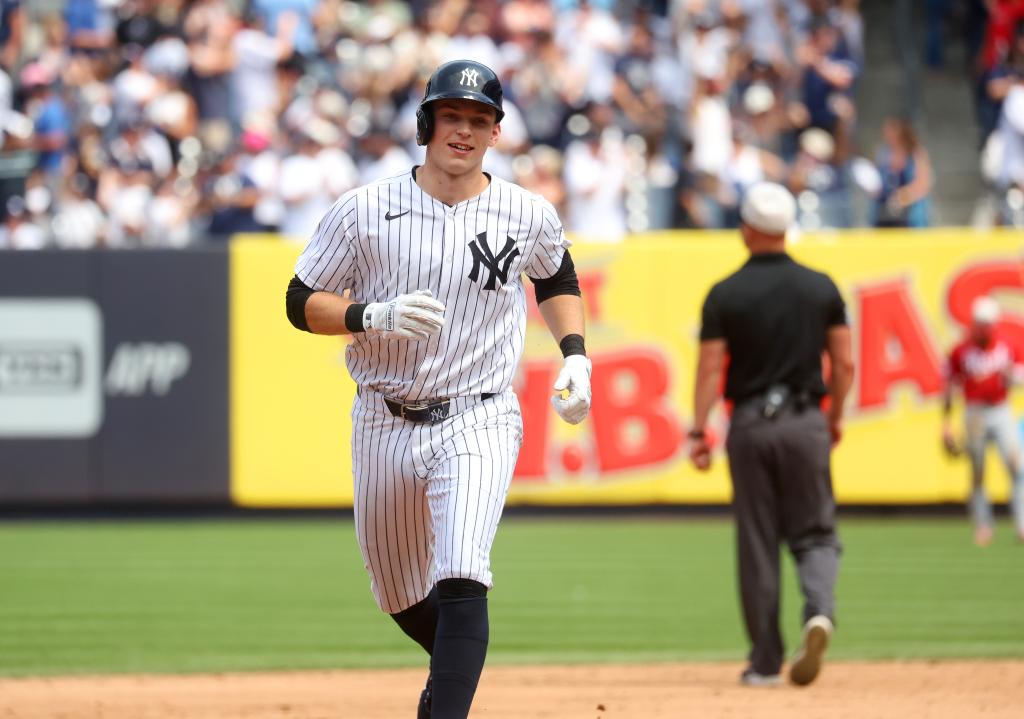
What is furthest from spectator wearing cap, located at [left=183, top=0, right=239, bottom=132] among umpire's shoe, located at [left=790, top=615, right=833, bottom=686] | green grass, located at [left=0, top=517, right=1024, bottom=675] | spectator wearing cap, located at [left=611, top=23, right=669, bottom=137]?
umpire's shoe, located at [left=790, top=615, right=833, bottom=686]

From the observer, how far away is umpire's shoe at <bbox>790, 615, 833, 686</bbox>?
7.80 m

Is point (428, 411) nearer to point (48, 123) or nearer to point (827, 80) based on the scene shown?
point (48, 123)

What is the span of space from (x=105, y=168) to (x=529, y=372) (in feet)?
15.4

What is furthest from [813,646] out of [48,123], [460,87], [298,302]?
[48,123]

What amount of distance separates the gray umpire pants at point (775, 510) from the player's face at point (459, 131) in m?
3.01

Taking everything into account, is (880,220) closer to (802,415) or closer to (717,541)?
(717,541)

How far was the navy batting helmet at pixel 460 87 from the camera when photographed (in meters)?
5.55

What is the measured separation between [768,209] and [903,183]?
9750 millimetres

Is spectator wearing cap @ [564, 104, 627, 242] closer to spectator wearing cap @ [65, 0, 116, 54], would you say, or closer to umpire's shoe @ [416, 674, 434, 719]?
spectator wearing cap @ [65, 0, 116, 54]

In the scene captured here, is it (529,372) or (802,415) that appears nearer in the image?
(802,415)

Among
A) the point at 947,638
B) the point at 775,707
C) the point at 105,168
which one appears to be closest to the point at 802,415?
the point at 775,707

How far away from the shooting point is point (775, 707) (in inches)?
291

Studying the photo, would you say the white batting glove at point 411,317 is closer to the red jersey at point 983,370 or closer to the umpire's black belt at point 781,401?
the umpire's black belt at point 781,401

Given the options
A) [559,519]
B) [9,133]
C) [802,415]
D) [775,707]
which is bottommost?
[559,519]
